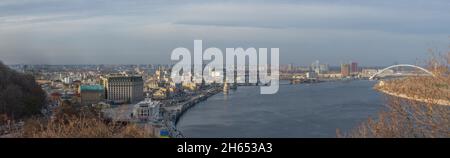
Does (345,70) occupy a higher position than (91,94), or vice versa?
(345,70)

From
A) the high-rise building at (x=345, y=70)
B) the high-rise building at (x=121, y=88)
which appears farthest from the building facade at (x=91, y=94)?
the high-rise building at (x=345, y=70)

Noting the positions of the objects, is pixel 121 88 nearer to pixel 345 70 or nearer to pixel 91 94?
pixel 91 94

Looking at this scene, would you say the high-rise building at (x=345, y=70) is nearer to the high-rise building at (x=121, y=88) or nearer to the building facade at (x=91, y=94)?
the high-rise building at (x=121, y=88)

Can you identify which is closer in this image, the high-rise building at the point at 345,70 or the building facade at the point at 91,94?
the building facade at the point at 91,94

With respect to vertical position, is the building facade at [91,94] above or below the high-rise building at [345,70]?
below

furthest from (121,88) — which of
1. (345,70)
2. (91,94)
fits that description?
(345,70)

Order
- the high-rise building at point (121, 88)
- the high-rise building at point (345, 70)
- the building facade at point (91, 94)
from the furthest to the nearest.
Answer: the high-rise building at point (345, 70) < the high-rise building at point (121, 88) < the building facade at point (91, 94)
